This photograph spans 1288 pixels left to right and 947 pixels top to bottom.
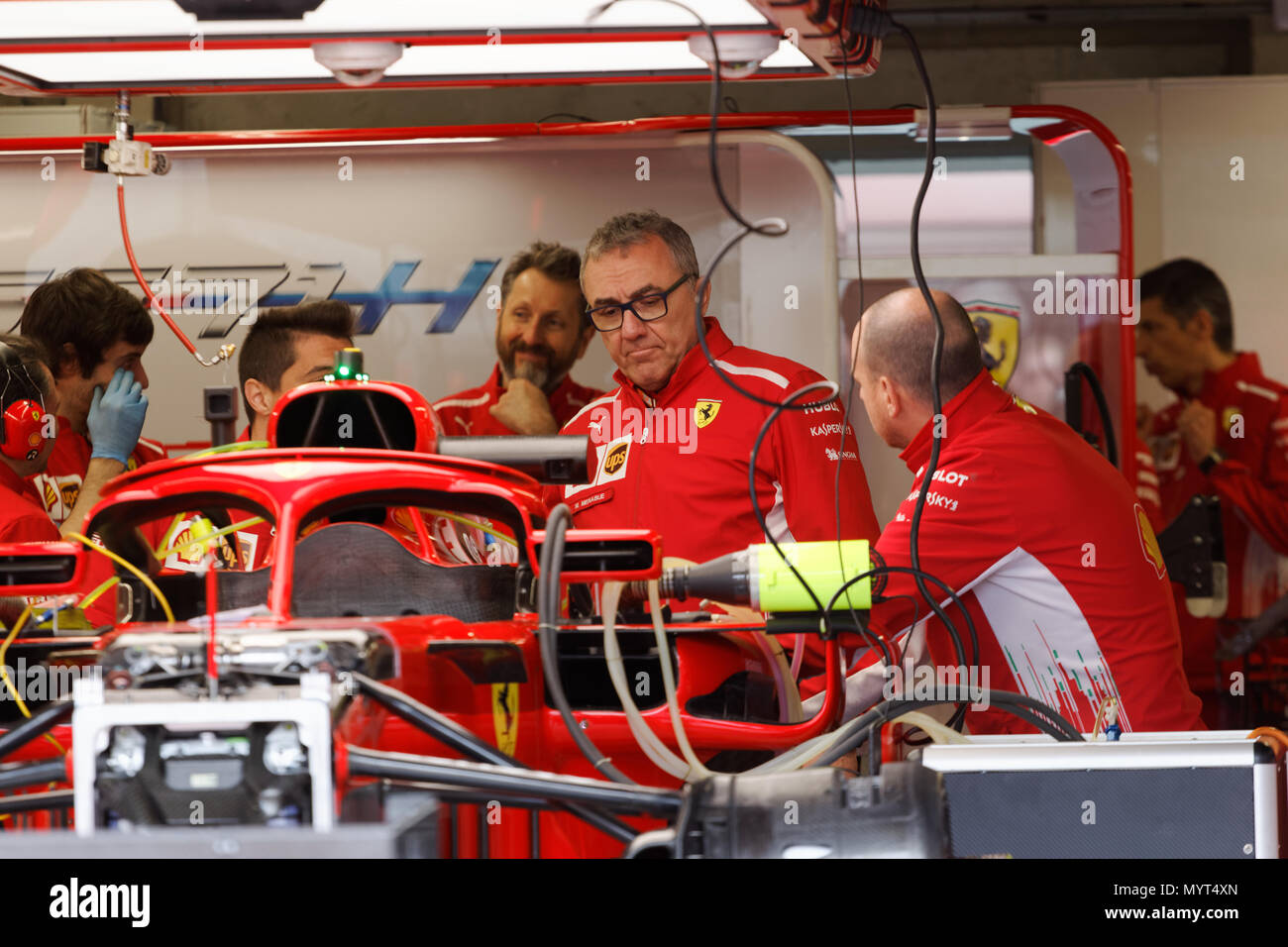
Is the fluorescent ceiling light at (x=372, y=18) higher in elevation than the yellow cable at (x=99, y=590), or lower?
higher

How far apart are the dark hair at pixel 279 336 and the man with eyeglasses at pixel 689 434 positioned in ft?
2.27

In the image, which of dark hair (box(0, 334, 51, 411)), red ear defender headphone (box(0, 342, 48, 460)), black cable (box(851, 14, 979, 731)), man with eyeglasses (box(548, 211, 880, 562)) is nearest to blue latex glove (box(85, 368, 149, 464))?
dark hair (box(0, 334, 51, 411))

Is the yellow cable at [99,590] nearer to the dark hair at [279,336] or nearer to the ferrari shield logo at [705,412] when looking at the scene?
the dark hair at [279,336]

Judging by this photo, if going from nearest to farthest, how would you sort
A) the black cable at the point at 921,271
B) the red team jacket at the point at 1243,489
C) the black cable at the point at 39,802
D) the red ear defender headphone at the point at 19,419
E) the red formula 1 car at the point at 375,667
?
the red formula 1 car at the point at 375,667 → the black cable at the point at 39,802 → the black cable at the point at 921,271 → the red ear defender headphone at the point at 19,419 → the red team jacket at the point at 1243,489

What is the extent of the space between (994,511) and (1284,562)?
3792mm

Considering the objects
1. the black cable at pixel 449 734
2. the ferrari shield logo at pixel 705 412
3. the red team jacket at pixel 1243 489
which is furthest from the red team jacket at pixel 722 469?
the red team jacket at pixel 1243 489

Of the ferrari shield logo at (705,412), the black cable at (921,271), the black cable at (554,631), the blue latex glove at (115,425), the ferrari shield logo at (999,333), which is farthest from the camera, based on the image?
the ferrari shield logo at (999,333)

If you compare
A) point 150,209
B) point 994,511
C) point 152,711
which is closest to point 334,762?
point 152,711

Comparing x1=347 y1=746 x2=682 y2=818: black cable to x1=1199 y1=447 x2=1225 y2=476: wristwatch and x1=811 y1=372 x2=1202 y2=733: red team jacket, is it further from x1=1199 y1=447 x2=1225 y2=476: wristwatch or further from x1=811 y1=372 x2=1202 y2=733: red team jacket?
x1=1199 y1=447 x2=1225 y2=476: wristwatch

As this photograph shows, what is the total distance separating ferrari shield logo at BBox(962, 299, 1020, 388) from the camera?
4.60m

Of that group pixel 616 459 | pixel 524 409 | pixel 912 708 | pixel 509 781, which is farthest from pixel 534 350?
pixel 509 781

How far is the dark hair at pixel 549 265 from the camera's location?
4414 millimetres

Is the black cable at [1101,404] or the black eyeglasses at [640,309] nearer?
the black eyeglasses at [640,309]
